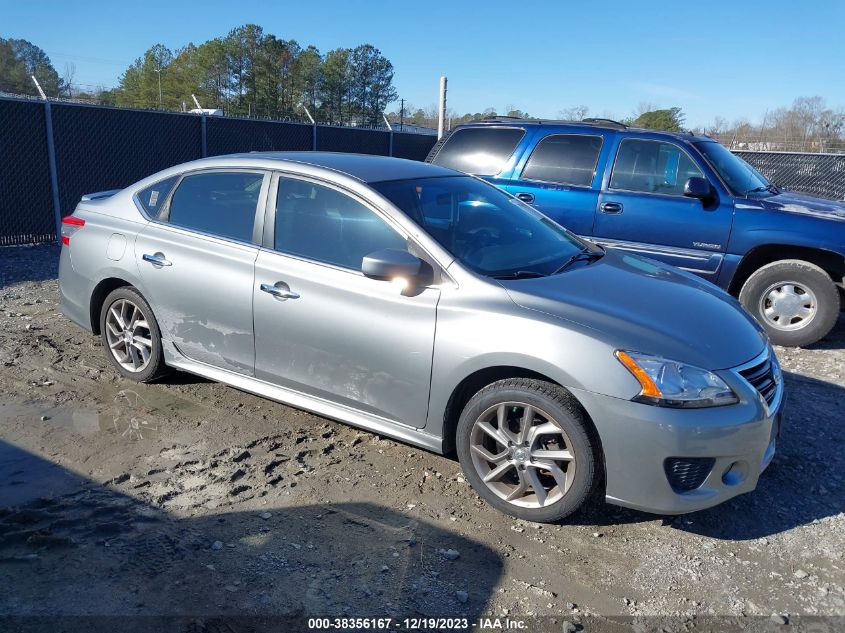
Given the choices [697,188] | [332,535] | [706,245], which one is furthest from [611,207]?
[332,535]

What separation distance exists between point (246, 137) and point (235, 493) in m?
11.4

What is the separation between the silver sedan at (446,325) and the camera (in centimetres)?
316

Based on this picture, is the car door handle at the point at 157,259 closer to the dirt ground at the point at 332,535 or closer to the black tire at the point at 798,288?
the dirt ground at the point at 332,535

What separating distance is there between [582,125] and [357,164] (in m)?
3.81

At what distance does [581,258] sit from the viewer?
4.30m

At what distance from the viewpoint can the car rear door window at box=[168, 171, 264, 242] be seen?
4391 mm

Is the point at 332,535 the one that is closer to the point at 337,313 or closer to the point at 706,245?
the point at 337,313

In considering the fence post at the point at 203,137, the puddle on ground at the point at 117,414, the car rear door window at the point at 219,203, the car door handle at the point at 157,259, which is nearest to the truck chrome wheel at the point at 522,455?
the car rear door window at the point at 219,203

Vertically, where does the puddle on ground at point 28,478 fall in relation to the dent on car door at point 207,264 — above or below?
below

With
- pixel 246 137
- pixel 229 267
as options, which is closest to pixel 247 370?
pixel 229 267

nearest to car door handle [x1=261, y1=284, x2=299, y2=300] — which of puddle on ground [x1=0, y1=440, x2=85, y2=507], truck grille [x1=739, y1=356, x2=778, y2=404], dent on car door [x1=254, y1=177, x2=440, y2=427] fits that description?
dent on car door [x1=254, y1=177, x2=440, y2=427]

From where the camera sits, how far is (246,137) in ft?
45.1

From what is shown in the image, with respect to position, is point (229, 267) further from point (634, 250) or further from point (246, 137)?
point (246, 137)

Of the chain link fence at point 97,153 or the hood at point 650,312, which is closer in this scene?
the hood at point 650,312
